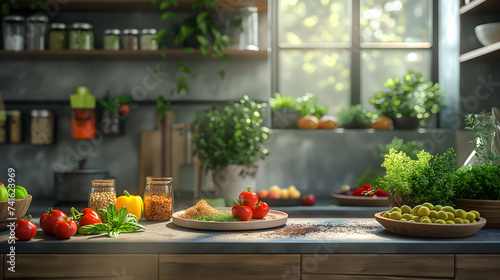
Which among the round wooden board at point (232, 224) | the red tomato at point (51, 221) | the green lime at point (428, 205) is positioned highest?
the green lime at point (428, 205)

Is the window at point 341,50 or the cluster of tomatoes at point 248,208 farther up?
the window at point 341,50

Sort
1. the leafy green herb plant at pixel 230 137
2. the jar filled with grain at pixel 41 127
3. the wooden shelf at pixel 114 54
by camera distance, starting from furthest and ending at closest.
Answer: the jar filled with grain at pixel 41 127
the wooden shelf at pixel 114 54
the leafy green herb plant at pixel 230 137

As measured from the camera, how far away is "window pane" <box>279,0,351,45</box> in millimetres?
3637

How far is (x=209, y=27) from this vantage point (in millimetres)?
3287

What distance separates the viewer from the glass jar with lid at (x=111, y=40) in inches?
126

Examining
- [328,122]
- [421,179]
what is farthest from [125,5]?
[421,179]

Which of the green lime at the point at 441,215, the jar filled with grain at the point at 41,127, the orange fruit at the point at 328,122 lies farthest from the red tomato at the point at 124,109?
the green lime at the point at 441,215

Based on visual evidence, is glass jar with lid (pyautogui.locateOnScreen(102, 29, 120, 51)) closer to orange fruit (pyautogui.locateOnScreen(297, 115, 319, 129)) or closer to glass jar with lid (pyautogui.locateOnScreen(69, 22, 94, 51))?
glass jar with lid (pyautogui.locateOnScreen(69, 22, 94, 51))

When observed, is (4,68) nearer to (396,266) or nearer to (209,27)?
(209,27)

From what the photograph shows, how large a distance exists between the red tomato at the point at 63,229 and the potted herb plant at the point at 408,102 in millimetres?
2500

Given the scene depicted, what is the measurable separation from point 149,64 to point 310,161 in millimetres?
1265

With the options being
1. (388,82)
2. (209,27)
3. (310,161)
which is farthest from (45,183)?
(388,82)

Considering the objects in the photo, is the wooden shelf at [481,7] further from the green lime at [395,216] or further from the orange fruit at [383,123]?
the green lime at [395,216]

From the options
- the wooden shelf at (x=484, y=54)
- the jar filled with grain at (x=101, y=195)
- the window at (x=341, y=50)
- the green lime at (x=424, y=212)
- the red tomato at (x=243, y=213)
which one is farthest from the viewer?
the window at (x=341, y=50)
